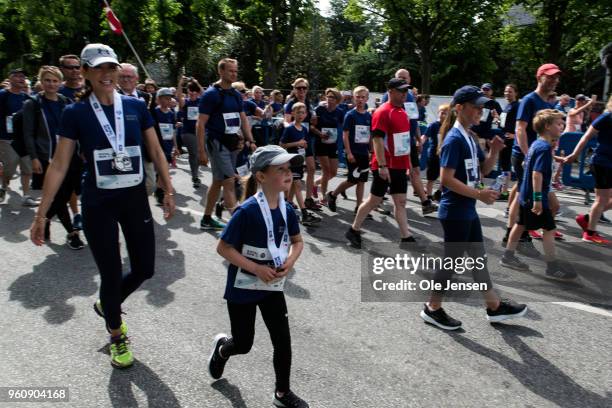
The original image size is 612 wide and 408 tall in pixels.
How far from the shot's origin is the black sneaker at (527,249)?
598 centimetres

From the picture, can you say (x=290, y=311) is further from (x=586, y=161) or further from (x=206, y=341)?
(x=586, y=161)

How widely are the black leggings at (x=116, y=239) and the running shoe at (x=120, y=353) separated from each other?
9 centimetres

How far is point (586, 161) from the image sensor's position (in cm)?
985

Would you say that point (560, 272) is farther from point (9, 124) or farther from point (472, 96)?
point (9, 124)

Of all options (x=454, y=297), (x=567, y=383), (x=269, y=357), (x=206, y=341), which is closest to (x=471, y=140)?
(x=454, y=297)

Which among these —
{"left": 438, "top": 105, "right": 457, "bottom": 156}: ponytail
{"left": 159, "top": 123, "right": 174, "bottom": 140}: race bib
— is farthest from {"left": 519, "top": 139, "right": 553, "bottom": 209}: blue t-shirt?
{"left": 159, "top": 123, "right": 174, "bottom": 140}: race bib

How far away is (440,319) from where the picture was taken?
13.6 ft

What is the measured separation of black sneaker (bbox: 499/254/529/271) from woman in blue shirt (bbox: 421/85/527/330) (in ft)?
4.63

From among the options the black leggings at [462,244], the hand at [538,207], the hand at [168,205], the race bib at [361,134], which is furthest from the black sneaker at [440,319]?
the race bib at [361,134]

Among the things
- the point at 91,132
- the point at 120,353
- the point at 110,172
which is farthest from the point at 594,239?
the point at 91,132

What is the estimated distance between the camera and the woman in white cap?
3.28 metres

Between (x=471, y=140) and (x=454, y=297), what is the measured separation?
60.4 inches

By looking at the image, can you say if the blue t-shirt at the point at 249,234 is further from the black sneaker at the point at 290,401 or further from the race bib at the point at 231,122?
the race bib at the point at 231,122

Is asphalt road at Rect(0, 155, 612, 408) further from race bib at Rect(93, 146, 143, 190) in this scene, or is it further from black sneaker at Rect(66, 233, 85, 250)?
race bib at Rect(93, 146, 143, 190)
